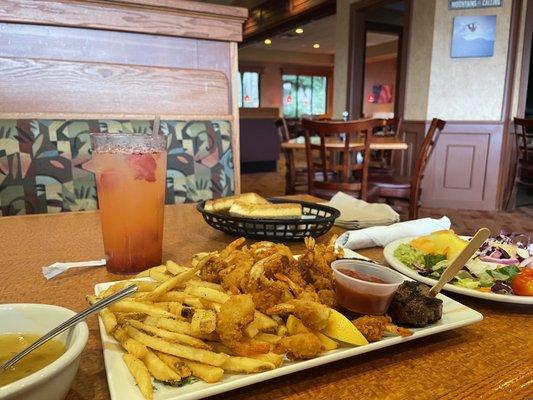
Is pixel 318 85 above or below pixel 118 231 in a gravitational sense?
above

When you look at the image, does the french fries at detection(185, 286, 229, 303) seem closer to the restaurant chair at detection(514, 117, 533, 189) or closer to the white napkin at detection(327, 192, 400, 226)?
the white napkin at detection(327, 192, 400, 226)

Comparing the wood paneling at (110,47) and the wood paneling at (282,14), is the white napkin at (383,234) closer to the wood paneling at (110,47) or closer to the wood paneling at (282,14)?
the wood paneling at (110,47)

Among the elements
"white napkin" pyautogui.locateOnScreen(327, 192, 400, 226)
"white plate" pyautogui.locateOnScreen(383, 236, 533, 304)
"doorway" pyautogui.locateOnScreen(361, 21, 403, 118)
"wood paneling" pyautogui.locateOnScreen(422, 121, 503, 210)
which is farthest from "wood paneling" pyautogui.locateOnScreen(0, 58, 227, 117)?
"doorway" pyautogui.locateOnScreen(361, 21, 403, 118)

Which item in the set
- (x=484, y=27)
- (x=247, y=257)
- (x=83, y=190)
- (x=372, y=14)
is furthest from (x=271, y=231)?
(x=372, y=14)

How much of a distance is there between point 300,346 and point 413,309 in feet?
0.64

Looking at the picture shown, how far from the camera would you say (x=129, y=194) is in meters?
0.89

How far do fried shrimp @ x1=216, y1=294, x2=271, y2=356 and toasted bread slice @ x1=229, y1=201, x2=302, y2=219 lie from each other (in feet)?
1.72

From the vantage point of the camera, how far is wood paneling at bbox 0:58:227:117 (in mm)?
1779

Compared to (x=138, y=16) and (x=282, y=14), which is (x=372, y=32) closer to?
(x=282, y=14)

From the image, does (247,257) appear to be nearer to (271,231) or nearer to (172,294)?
(172,294)

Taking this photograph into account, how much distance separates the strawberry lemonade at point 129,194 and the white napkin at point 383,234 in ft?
1.51

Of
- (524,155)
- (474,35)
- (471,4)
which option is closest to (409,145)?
(524,155)

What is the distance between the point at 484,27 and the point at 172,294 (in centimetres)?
559

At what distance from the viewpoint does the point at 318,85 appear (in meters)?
17.6
